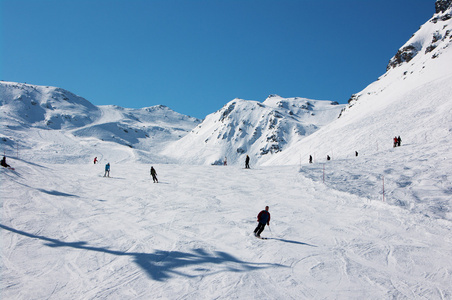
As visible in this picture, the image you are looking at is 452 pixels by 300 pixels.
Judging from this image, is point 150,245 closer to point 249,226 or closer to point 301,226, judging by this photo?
point 249,226

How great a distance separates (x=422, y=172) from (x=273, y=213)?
513 inches

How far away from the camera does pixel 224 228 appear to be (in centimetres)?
1161

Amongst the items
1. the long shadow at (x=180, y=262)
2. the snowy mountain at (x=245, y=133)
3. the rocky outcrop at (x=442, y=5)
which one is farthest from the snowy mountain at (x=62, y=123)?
the rocky outcrop at (x=442, y=5)

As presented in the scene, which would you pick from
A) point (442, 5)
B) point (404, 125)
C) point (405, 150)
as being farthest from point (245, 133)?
point (405, 150)

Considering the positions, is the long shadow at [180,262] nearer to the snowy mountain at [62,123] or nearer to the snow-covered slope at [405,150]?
the snow-covered slope at [405,150]

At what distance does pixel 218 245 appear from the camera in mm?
9773

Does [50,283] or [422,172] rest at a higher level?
[422,172]

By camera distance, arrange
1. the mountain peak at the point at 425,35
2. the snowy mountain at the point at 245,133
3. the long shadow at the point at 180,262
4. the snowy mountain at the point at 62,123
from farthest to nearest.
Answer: the snowy mountain at the point at 245,133 < the mountain peak at the point at 425,35 < the snowy mountain at the point at 62,123 < the long shadow at the point at 180,262

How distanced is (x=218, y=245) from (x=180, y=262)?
1793mm

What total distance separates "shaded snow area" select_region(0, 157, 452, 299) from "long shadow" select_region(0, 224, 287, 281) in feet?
0.11

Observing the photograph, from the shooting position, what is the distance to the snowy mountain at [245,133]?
13050 cm

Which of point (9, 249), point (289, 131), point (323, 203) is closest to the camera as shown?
point (9, 249)

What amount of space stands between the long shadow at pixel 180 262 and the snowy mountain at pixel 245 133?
4313 inches

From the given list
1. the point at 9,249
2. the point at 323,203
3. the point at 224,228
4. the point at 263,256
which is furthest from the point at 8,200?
the point at 323,203
